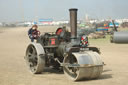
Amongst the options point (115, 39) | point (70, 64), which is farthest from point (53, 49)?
point (115, 39)

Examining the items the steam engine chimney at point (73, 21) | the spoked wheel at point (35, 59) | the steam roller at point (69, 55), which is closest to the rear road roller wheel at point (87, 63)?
the steam roller at point (69, 55)

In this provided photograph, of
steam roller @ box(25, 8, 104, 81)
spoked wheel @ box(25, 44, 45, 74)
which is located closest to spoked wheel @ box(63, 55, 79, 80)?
steam roller @ box(25, 8, 104, 81)

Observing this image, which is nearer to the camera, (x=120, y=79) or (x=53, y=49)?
(x=120, y=79)

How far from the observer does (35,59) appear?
9438mm

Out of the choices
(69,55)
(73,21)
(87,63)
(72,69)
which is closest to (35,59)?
(72,69)

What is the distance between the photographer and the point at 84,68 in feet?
24.6

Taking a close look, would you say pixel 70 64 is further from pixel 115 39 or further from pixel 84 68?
pixel 115 39

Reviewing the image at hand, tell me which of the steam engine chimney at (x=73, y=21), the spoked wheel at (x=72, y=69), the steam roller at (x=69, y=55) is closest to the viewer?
the steam roller at (x=69, y=55)

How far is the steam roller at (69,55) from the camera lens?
7.64 metres

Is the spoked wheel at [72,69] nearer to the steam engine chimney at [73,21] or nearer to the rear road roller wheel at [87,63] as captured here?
the rear road roller wheel at [87,63]

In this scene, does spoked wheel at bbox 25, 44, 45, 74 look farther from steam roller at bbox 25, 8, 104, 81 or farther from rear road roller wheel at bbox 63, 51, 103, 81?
rear road roller wheel at bbox 63, 51, 103, 81

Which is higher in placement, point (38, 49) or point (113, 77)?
point (38, 49)

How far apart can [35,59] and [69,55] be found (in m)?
1.84

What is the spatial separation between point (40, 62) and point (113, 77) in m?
2.41
